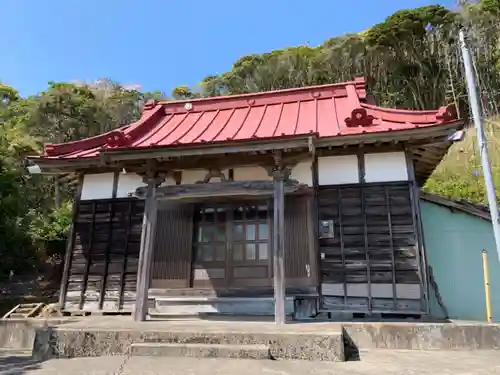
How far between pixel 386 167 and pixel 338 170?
0.90 metres

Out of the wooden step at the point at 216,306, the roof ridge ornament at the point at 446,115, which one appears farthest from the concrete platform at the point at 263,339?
the roof ridge ornament at the point at 446,115

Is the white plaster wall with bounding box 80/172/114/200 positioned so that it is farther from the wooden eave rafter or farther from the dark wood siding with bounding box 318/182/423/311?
the dark wood siding with bounding box 318/182/423/311

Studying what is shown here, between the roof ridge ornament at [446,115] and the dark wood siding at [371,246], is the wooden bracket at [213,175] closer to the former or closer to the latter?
the dark wood siding at [371,246]

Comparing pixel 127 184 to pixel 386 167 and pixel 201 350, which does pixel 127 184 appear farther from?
pixel 386 167

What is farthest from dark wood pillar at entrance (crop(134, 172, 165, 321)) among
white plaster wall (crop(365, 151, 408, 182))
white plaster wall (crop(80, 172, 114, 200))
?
white plaster wall (crop(365, 151, 408, 182))

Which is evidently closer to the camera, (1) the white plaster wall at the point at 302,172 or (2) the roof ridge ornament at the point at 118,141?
(1) the white plaster wall at the point at 302,172

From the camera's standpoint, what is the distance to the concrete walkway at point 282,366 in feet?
14.2

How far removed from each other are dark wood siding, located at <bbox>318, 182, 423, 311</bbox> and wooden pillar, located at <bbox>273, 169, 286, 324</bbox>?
4.57ft

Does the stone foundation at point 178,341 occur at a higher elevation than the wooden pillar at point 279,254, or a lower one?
lower

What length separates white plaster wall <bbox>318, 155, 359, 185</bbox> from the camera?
25.0ft

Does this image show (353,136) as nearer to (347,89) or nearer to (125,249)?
(347,89)

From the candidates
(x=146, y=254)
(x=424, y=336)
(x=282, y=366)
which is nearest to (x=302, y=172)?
(x=146, y=254)

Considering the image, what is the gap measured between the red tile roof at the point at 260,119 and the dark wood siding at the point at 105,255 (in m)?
1.34

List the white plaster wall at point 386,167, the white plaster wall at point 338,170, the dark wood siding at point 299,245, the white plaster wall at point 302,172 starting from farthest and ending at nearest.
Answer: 1. the white plaster wall at point 302,172
2. the white plaster wall at point 338,170
3. the white plaster wall at point 386,167
4. the dark wood siding at point 299,245
